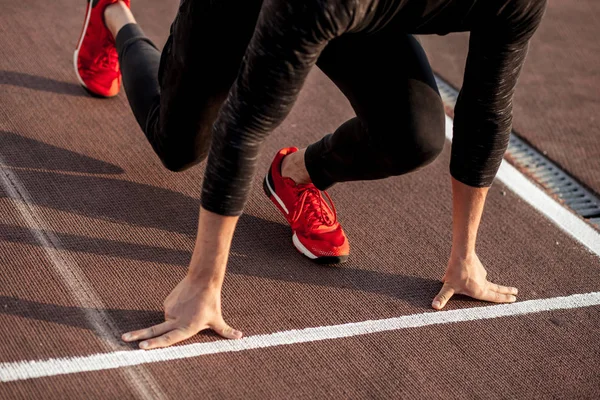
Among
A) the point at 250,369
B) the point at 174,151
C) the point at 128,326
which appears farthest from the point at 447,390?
the point at 174,151

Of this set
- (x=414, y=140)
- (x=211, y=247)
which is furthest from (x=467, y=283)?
(x=211, y=247)

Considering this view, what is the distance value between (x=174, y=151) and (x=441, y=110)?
0.88 metres

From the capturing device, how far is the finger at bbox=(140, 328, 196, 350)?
7.43 ft

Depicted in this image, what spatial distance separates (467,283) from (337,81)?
800mm

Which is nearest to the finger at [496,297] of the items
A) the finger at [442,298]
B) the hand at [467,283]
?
the hand at [467,283]

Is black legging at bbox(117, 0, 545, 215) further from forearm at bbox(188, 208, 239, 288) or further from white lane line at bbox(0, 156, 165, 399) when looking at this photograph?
white lane line at bbox(0, 156, 165, 399)

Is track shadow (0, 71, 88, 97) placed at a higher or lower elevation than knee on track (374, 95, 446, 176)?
lower

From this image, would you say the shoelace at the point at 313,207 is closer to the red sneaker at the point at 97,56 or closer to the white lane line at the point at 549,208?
Result: the white lane line at the point at 549,208

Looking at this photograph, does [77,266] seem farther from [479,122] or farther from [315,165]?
[479,122]

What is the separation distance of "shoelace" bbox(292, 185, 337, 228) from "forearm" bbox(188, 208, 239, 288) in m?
0.70

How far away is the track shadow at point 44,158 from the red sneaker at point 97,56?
0.47 m

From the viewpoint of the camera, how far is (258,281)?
8.78ft

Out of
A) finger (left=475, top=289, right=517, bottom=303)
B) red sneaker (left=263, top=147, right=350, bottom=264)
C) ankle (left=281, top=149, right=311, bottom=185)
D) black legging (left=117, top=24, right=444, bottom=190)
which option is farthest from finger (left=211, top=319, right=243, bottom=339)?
finger (left=475, top=289, right=517, bottom=303)

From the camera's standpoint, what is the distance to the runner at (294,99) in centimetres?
196
